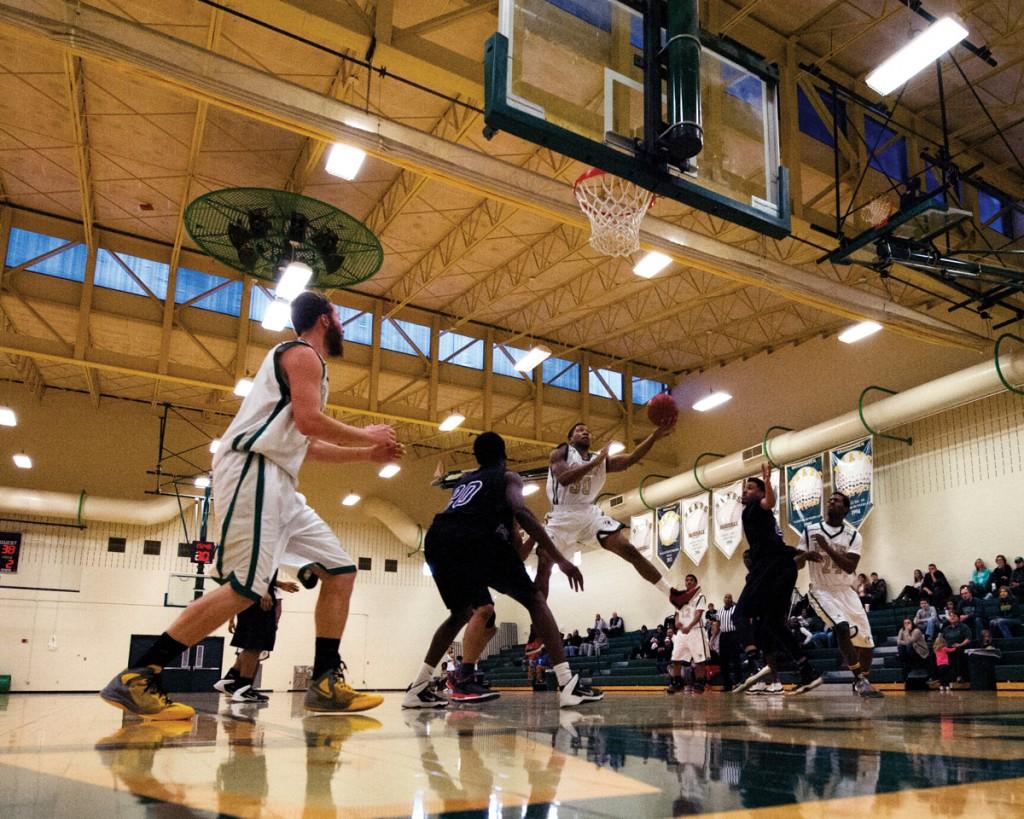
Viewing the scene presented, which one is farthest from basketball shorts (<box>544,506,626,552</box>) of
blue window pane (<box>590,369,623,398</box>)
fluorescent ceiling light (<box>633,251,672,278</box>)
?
blue window pane (<box>590,369,623,398</box>)

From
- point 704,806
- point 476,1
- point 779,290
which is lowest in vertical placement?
point 704,806

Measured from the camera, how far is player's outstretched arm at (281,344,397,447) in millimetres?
3617

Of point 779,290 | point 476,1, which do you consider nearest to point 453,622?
point 476,1

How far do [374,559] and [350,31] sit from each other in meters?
19.6

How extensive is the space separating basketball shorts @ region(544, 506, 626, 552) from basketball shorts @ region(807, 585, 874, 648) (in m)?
2.57

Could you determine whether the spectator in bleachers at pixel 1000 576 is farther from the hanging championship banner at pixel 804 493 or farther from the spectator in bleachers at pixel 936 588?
the hanging championship banner at pixel 804 493

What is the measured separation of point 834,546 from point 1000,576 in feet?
27.0

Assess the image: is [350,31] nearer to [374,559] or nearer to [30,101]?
[30,101]

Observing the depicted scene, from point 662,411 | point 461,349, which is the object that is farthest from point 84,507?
point 662,411

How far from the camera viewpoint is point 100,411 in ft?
76.8

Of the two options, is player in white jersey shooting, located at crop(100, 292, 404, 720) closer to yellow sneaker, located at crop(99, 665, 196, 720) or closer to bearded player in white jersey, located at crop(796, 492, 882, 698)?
yellow sneaker, located at crop(99, 665, 196, 720)

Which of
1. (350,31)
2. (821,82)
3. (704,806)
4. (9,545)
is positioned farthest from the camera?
(9,545)

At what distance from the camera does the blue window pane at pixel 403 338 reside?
2117 centimetres

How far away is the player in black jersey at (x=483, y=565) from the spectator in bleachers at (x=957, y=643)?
893 centimetres
